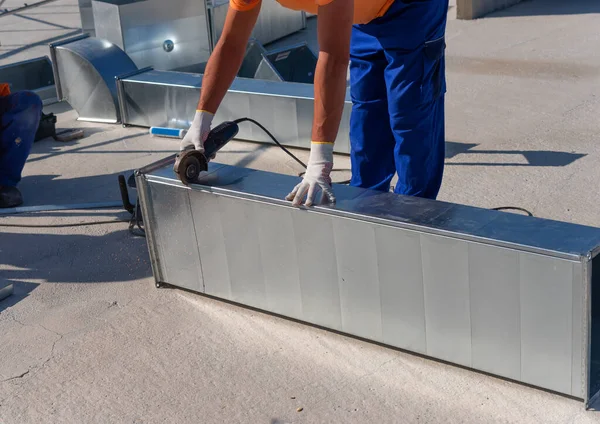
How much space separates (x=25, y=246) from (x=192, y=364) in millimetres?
1428

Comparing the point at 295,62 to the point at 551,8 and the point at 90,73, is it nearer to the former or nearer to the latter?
the point at 90,73

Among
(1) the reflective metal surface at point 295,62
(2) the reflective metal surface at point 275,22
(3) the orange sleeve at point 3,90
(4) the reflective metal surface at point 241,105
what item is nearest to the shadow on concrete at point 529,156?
(4) the reflective metal surface at point 241,105

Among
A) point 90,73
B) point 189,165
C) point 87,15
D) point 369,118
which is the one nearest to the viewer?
point 189,165

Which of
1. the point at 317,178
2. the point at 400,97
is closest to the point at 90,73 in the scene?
the point at 400,97

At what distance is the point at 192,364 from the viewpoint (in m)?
2.93

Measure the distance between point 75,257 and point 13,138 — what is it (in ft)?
3.11

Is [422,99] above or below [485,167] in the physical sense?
above

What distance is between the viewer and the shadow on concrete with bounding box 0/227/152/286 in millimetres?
Result: 3654

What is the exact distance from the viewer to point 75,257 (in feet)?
12.6

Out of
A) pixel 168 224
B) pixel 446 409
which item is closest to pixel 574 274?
pixel 446 409

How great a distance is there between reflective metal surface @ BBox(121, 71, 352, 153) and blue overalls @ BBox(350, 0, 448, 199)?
1197 millimetres

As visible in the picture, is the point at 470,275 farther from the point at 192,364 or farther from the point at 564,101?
the point at 564,101

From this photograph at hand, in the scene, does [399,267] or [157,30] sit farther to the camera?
[157,30]

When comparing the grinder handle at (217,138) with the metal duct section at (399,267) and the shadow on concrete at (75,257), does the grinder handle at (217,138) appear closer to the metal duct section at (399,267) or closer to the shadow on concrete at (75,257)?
the metal duct section at (399,267)
